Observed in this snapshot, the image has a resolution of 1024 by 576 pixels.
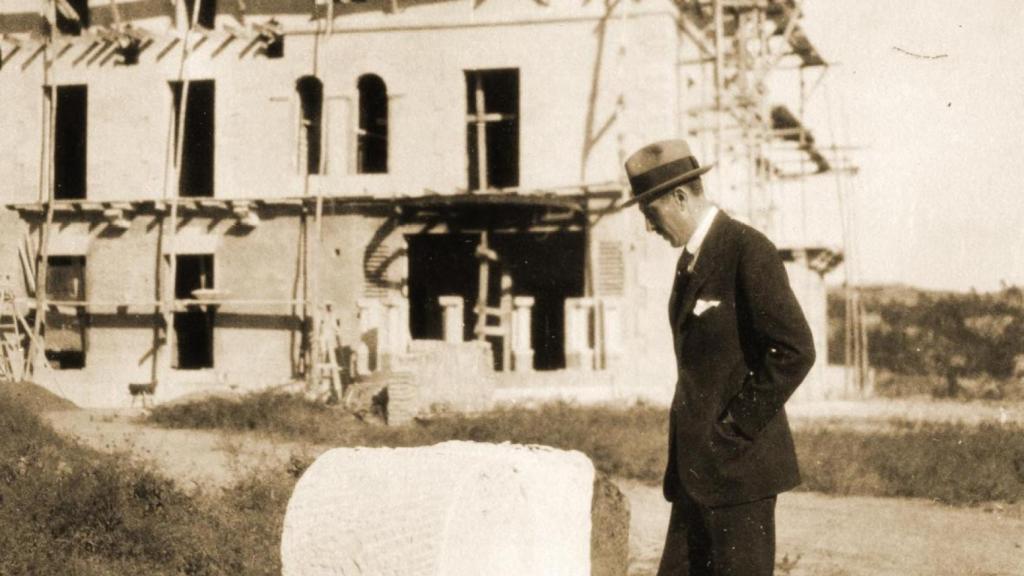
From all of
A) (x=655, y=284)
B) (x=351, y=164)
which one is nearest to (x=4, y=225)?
(x=351, y=164)

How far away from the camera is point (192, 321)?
21531 mm

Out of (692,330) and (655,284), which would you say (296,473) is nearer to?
(692,330)

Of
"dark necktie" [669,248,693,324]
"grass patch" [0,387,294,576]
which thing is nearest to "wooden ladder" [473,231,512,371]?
"grass patch" [0,387,294,576]

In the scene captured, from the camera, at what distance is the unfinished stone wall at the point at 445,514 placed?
4.78 metres

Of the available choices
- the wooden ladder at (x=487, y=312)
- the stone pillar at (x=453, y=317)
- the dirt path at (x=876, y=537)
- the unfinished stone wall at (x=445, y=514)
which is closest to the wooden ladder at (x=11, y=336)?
the stone pillar at (x=453, y=317)

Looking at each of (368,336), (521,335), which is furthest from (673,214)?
(368,336)

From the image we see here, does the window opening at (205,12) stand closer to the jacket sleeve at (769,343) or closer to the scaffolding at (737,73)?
the scaffolding at (737,73)

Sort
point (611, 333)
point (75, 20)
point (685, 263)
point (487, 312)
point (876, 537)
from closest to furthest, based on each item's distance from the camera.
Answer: point (685, 263) < point (876, 537) < point (611, 333) < point (487, 312) < point (75, 20)

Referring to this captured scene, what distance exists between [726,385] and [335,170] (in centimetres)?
1710

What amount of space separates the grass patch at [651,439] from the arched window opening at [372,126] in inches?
237

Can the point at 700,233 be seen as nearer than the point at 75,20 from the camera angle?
Yes

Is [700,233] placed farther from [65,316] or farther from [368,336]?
→ [65,316]

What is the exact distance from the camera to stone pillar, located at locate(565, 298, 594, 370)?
17922mm

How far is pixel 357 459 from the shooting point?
523 cm
